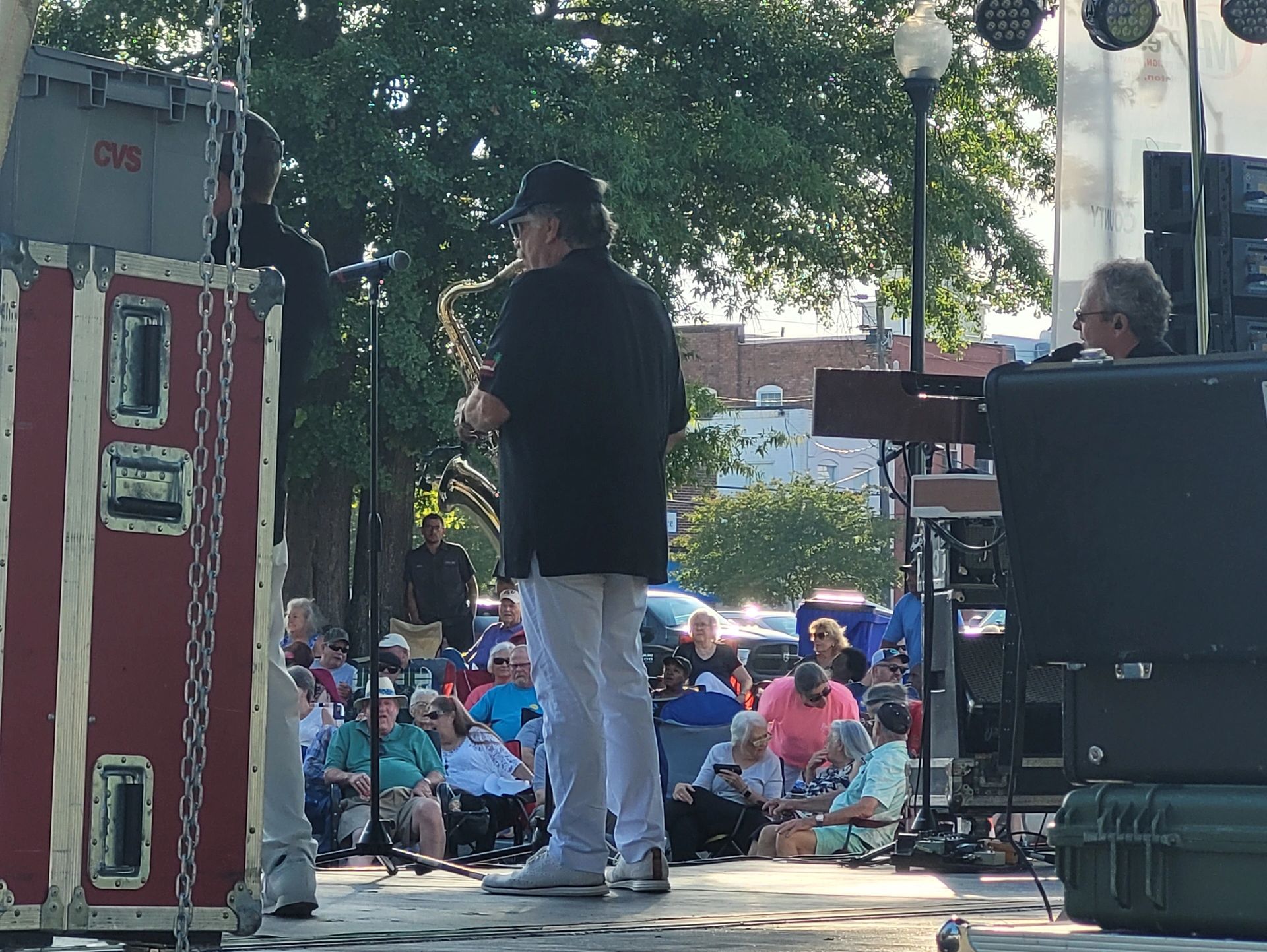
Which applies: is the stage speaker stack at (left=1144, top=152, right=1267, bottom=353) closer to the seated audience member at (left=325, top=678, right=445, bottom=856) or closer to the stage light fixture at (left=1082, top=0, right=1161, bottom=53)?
the stage light fixture at (left=1082, top=0, right=1161, bottom=53)

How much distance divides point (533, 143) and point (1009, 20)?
331 inches

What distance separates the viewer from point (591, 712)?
490 centimetres

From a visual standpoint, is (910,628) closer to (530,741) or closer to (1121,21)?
(530,741)

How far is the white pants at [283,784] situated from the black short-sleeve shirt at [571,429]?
776mm

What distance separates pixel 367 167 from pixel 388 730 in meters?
7.79

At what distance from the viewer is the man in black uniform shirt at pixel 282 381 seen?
4.20 meters

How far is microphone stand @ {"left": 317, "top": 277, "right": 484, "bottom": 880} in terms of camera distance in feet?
20.1

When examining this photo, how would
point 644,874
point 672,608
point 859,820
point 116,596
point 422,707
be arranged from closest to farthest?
point 116,596, point 644,874, point 859,820, point 422,707, point 672,608

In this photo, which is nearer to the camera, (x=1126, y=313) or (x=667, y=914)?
(x=667, y=914)

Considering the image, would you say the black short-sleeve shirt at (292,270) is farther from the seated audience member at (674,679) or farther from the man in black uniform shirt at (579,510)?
the seated audience member at (674,679)

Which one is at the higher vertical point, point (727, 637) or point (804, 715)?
point (727, 637)

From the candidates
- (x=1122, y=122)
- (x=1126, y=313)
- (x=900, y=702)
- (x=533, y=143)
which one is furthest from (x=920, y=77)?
(x=533, y=143)

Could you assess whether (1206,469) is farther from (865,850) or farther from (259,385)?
(865,850)

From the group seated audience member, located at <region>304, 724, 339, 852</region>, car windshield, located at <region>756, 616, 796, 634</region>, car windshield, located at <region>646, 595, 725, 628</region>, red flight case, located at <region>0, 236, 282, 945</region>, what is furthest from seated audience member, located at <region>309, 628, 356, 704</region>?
car windshield, located at <region>756, 616, 796, 634</region>
